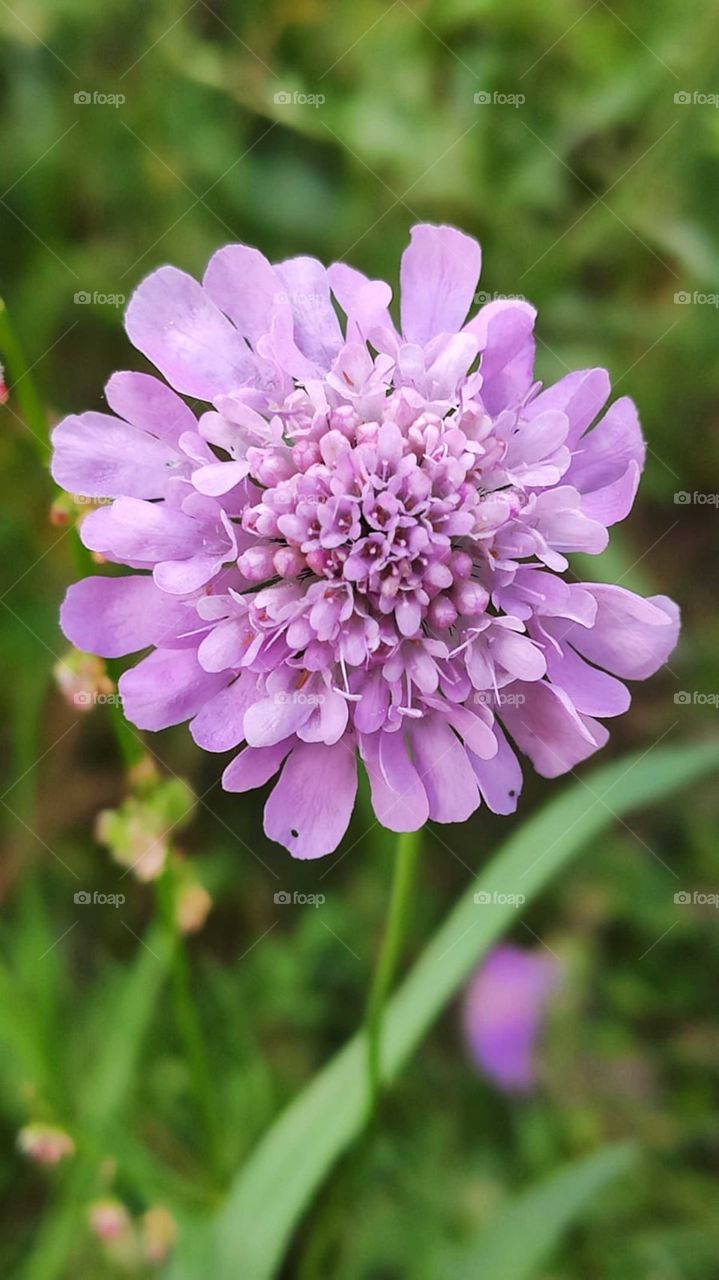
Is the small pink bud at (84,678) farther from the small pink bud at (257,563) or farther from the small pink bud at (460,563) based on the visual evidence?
the small pink bud at (460,563)

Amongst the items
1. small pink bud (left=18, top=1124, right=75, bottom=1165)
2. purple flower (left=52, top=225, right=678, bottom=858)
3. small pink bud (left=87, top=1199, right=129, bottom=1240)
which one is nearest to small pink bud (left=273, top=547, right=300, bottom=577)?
purple flower (left=52, top=225, right=678, bottom=858)

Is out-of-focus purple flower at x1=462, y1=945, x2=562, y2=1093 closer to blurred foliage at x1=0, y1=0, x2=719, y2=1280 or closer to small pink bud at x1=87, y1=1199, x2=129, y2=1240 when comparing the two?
blurred foliage at x1=0, y1=0, x2=719, y2=1280

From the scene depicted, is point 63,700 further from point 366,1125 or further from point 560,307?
point 560,307

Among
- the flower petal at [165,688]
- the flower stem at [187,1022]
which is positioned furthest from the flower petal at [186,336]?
the flower stem at [187,1022]

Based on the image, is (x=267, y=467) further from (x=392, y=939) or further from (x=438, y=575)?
(x=392, y=939)

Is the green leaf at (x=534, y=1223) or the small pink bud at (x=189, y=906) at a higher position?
the small pink bud at (x=189, y=906)

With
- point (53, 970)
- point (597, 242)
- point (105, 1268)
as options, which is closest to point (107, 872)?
point (53, 970)

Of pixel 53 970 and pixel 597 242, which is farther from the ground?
pixel 597 242
